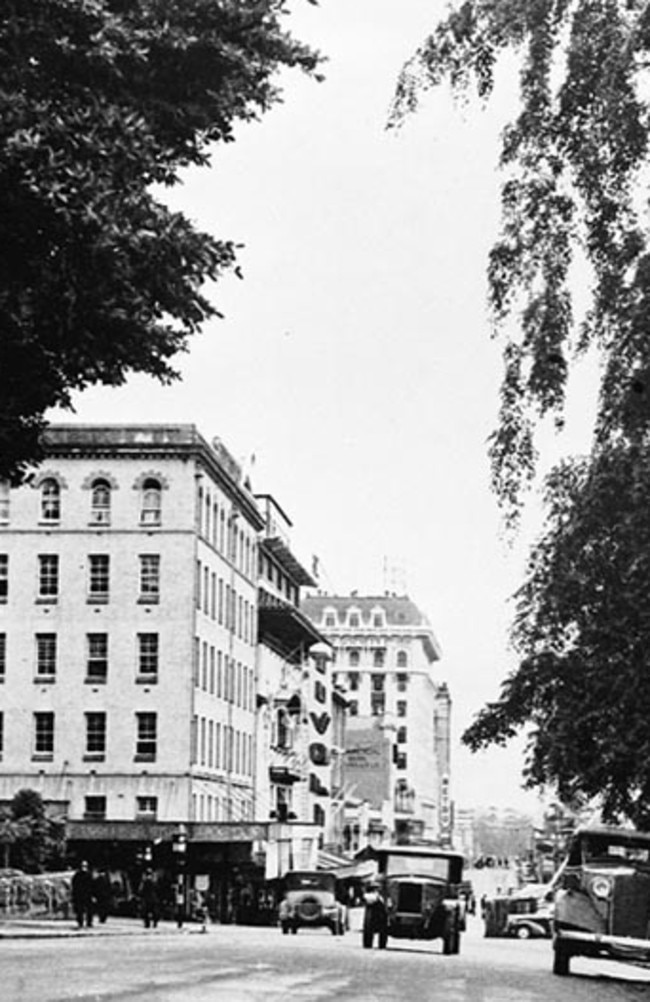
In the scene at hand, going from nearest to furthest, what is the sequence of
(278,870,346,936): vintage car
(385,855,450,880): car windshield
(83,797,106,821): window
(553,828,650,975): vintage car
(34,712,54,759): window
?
(553,828,650,975): vintage car
(385,855,450,880): car windshield
(278,870,346,936): vintage car
(83,797,106,821): window
(34,712,54,759): window

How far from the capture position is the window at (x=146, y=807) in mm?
76250

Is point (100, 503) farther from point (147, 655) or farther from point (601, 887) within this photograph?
point (601, 887)

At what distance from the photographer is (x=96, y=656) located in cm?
7756

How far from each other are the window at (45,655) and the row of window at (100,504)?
14.8 ft

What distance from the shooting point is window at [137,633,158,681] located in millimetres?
77419

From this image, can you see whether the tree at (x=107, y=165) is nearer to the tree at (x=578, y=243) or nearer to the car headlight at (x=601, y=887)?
the tree at (x=578, y=243)

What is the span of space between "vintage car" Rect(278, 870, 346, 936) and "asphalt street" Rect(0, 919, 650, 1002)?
21762 millimetres

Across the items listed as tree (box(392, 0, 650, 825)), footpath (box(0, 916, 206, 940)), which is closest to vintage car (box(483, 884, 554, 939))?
→ footpath (box(0, 916, 206, 940))

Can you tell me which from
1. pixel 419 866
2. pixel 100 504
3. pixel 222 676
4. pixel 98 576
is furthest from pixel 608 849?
pixel 222 676

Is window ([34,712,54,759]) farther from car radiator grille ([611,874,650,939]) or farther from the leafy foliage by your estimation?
car radiator grille ([611,874,650,939])

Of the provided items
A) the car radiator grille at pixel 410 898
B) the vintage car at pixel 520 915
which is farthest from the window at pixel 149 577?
the car radiator grille at pixel 410 898

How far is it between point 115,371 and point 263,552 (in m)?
82.0

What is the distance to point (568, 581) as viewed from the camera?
2217 centimetres

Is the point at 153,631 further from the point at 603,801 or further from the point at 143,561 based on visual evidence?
the point at 603,801
